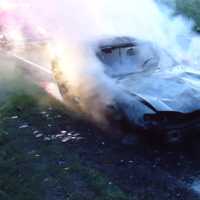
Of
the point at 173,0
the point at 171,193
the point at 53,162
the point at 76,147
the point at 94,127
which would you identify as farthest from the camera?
the point at 173,0

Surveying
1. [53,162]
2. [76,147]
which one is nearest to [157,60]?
[76,147]

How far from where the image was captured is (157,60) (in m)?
7.08

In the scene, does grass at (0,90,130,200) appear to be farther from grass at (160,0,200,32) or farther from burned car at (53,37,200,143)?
grass at (160,0,200,32)

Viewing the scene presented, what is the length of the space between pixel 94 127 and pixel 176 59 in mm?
1828

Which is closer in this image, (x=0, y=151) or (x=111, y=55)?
(x=0, y=151)

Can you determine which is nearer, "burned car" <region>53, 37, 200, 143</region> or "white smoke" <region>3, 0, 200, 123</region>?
"burned car" <region>53, 37, 200, 143</region>

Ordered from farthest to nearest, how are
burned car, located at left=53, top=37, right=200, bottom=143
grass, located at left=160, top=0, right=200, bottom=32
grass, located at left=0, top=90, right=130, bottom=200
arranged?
1. grass, located at left=160, top=0, right=200, bottom=32
2. burned car, located at left=53, top=37, right=200, bottom=143
3. grass, located at left=0, top=90, right=130, bottom=200

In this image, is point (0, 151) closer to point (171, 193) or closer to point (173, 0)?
point (171, 193)

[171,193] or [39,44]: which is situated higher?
[39,44]

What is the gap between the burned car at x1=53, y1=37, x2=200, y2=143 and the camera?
5660 mm

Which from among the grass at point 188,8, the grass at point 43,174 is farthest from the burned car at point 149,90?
the grass at point 188,8

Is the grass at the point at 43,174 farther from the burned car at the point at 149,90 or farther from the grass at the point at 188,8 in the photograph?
the grass at the point at 188,8

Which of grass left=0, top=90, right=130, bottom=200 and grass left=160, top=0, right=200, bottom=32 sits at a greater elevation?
grass left=160, top=0, right=200, bottom=32

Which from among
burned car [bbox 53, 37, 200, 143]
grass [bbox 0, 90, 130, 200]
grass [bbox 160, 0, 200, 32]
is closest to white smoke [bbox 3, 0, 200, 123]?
burned car [bbox 53, 37, 200, 143]
